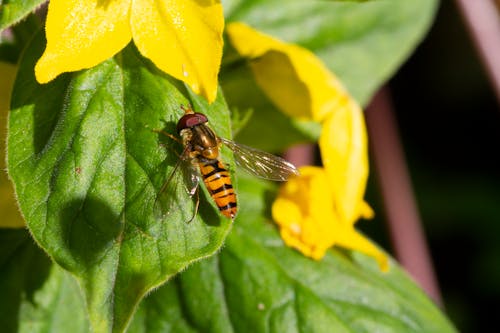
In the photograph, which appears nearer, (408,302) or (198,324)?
(198,324)

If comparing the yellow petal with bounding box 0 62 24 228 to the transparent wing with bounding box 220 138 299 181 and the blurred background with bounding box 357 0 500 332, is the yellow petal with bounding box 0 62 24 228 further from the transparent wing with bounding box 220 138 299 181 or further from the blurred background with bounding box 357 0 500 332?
the blurred background with bounding box 357 0 500 332

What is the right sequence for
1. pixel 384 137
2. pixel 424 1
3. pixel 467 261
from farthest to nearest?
pixel 467 261, pixel 384 137, pixel 424 1

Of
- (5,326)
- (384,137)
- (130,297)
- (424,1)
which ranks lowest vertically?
(384,137)

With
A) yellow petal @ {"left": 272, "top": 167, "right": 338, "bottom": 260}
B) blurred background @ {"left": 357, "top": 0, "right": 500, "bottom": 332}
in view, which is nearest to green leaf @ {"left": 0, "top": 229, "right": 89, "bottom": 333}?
yellow petal @ {"left": 272, "top": 167, "right": 338, "bottom": 260}

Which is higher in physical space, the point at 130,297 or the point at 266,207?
the point at 130,297

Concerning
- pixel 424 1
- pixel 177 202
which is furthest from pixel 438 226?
pixel 177 202

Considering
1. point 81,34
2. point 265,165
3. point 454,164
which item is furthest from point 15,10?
point 454,164

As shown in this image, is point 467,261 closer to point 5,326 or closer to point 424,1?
point 424,1

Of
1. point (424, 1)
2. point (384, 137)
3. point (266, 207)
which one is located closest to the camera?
point (266, 207)

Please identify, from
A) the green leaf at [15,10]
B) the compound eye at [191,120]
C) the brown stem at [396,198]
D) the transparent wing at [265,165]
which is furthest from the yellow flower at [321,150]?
the brown stem at [396,198]
